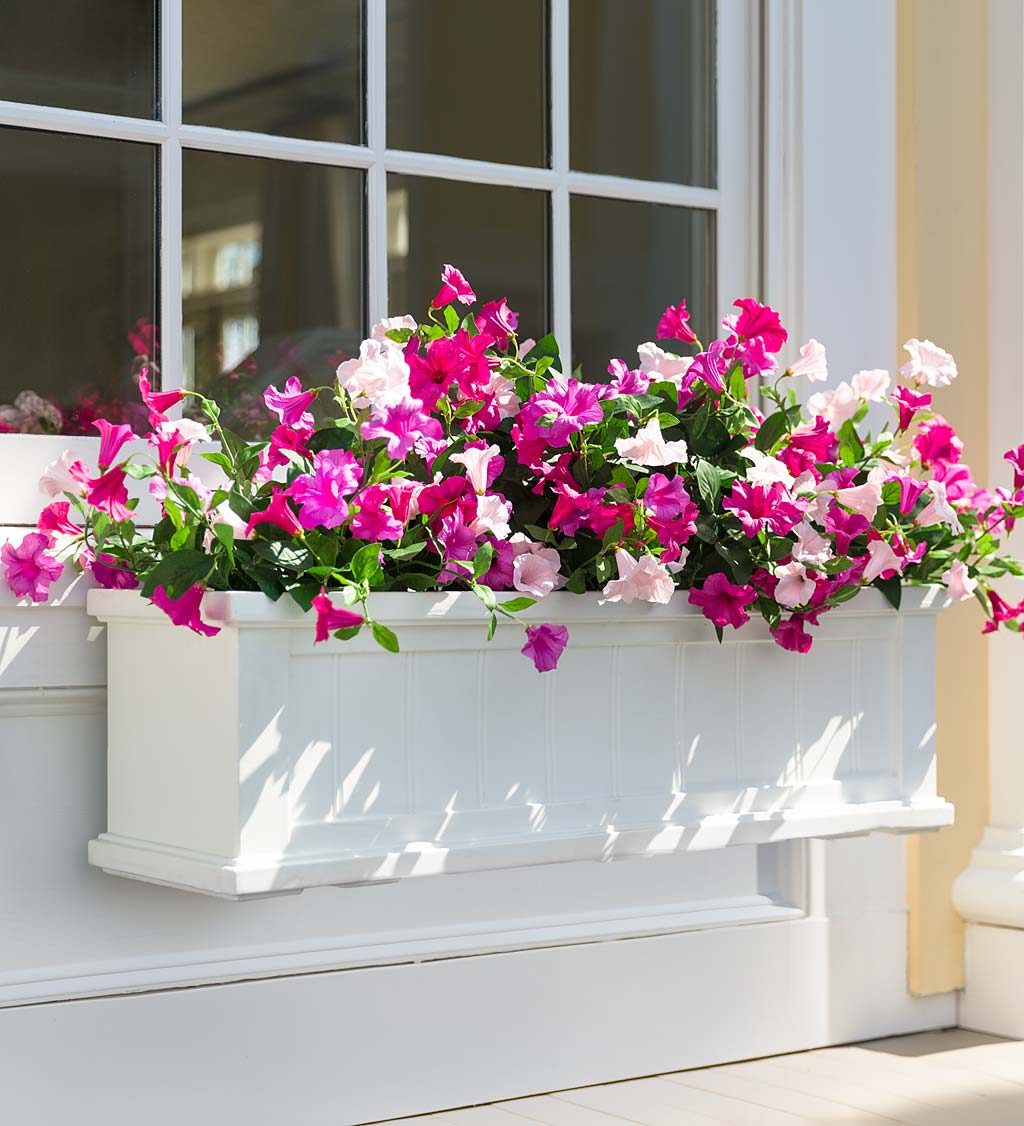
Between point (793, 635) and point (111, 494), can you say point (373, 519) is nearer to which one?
point (111, 494)

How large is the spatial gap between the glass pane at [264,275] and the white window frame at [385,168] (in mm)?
18

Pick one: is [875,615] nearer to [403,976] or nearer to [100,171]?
[403,976]

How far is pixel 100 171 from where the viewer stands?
6.02 ft

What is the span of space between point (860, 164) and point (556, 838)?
3.87 feet

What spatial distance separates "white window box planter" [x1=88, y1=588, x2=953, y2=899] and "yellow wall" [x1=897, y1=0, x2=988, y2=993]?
45 centimetres

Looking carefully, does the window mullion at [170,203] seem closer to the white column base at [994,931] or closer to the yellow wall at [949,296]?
the yellow wall at [949,296]

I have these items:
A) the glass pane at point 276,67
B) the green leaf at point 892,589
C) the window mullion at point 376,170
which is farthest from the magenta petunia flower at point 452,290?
the green leaf at point 892,589

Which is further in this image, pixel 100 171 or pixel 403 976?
pixel 403 976

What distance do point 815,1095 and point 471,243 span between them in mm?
1203

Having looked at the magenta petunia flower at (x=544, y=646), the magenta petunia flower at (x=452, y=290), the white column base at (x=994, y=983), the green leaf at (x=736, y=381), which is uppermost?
the magenta petunia flower at (x=452, y=290)

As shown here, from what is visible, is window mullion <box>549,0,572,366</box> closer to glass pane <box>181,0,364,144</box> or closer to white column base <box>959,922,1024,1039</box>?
glass pane <box>181,0,364,144</box>

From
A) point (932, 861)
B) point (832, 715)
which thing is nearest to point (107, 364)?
point (832, 715)

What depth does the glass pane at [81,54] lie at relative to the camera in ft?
5.89

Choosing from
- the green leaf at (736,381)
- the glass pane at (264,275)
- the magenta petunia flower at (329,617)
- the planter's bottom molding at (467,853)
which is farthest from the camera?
the glass pane at (264,275)
